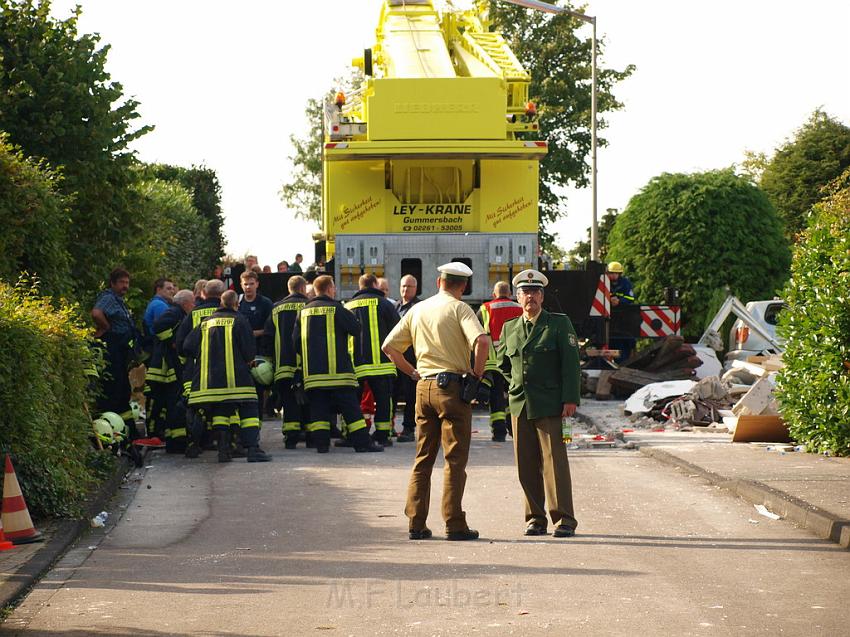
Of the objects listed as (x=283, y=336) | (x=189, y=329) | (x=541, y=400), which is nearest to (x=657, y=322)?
(x=283, y=336)

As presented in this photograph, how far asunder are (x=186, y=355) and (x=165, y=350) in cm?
94

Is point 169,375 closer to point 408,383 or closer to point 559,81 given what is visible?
point 408,383

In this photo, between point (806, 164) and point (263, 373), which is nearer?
point (263, 373)

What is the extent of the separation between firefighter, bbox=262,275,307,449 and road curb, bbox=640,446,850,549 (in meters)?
4.17

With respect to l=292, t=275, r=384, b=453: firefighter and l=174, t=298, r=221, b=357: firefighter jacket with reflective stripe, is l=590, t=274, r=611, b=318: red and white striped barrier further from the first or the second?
l=174, t=298, r=221, b=357: firefighter jacket with reflective stripe

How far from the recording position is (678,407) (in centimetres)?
1836

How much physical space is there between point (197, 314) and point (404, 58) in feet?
27.1

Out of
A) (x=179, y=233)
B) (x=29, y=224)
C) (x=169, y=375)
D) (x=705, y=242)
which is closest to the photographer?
(x=29, y=224)

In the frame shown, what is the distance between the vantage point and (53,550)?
29.8ft

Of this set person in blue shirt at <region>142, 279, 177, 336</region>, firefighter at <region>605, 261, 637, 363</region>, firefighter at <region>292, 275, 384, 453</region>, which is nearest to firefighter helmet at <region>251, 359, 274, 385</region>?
firefighter at <region>292, 275, 384, 453</region>

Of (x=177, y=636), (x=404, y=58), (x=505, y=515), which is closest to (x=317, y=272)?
(x=404, y=58)

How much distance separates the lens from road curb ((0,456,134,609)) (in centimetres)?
786

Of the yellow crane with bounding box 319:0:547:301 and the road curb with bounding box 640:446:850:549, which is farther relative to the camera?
the yellow crane with bounding box 319:0:547:301

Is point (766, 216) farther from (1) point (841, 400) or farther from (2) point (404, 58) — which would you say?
(1) point (841, 400)
